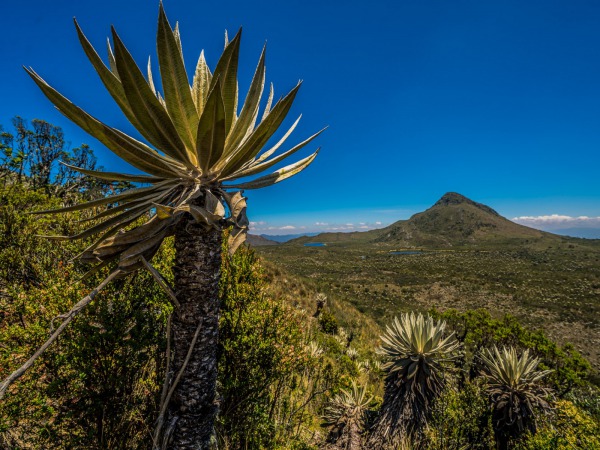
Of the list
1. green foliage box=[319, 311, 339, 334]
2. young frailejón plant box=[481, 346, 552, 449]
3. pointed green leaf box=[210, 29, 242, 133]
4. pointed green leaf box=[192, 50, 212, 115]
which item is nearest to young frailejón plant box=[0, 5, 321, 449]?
pointed green leaf box=[210, 29, 242, 133]

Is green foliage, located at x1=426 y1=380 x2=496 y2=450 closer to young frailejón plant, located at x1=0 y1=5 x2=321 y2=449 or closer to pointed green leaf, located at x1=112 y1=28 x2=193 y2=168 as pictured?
young frailejón plant, located at x1=0 y1=5 x2=321 y2=449

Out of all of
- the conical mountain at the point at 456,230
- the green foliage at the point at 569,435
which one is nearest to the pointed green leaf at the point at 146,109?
the green foliage at the point at 569,435

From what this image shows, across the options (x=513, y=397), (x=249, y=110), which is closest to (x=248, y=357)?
(x=249, y=110)

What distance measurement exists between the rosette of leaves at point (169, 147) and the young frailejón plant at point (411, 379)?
5049 mm

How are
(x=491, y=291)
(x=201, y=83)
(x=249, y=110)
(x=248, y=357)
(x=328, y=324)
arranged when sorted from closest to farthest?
(x=249, y=110) → (x=201, y=83) → (x=248, y=357) → (x=328, y=324) → (x=491, y=291)

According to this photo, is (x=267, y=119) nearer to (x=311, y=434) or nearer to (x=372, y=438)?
(x=372, y=438)

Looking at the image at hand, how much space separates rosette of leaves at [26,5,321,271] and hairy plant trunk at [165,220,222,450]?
0.63ft

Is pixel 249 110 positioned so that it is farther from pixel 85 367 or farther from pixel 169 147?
pixel 85 367

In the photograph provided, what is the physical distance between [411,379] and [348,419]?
1.58 m

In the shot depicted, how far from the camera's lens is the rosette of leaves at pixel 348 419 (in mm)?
5344

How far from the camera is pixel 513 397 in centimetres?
538

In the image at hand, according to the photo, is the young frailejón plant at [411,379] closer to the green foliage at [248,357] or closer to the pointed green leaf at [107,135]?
the green foliage at [248,357]

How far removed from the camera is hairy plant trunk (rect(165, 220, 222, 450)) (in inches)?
78.2

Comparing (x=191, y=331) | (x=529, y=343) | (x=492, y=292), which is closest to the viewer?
(x=191, y=331)
